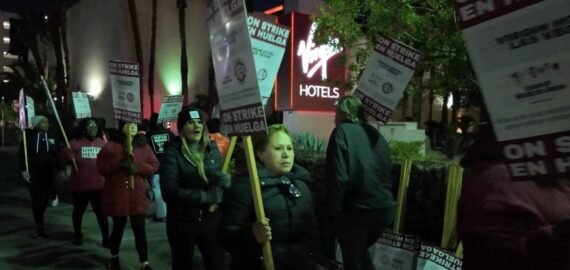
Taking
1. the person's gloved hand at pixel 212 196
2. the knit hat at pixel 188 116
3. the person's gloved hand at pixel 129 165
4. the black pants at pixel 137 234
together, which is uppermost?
the knit hat at pixel 188 116

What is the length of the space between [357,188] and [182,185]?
60.3 inches

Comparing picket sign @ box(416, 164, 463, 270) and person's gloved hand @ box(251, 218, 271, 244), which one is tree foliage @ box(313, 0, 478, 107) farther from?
person's gloved hand @ box(251, 218, 271, 244)

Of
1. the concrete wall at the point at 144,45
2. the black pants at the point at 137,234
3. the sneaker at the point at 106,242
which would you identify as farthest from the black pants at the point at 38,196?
the concrete wall at the point at 144,45

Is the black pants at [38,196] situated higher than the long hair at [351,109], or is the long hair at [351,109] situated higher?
the long hair at [351,109]

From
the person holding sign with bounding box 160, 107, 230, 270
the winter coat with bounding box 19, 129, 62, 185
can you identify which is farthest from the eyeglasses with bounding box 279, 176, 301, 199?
the winter coat with bounding box 19, 129, 62, 185

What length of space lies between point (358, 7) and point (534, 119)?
6214mm

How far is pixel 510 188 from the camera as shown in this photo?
177 cm

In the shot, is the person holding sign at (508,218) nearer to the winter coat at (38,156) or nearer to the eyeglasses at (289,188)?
the eyeglasses at (289,188)

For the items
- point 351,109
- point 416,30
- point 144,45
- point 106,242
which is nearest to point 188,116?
point 351,109

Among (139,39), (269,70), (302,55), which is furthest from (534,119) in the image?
(139,39)

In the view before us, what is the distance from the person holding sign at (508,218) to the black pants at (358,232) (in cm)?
282

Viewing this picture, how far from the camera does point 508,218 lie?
1.75m

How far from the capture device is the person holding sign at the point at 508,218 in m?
1.66

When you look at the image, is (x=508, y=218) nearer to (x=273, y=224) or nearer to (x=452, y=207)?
(x=273, y=224)
